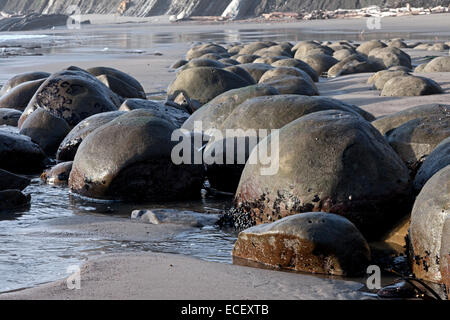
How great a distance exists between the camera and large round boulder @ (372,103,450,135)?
531 cm

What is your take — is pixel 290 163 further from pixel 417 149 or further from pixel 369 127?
pixel 417 149

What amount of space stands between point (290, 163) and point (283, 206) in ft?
0.95

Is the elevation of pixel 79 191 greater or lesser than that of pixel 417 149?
lesser

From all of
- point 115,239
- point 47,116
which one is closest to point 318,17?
point 47,116

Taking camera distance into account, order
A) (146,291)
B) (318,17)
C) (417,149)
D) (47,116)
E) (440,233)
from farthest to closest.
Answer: (318,17), (47,116), (417,149), (440,233), (146,291)

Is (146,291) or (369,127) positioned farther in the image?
(369,127)

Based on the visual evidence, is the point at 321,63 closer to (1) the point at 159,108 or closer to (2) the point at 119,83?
(2) the point at 119,83

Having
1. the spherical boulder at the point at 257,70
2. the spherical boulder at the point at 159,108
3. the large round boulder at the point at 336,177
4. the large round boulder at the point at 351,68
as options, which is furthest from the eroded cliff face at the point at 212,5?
the large round boulder at the point at 336,177

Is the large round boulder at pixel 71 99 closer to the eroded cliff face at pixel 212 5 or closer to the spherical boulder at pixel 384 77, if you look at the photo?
the spherical boulder at pixel 384 77

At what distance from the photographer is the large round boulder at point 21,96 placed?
9.34 metres

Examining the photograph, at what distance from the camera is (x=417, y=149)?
195 inches

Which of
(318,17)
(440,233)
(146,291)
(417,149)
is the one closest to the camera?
(146,291)

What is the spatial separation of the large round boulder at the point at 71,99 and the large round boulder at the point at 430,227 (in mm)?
5123

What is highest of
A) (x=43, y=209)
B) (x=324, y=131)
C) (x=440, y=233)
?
(x=324, y=131)
